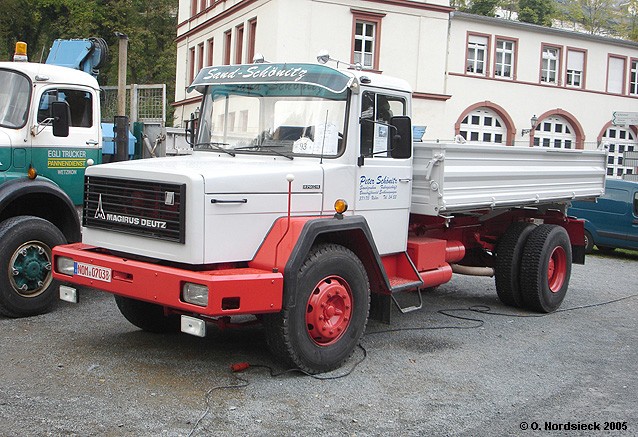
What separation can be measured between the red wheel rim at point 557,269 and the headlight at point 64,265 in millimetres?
5974

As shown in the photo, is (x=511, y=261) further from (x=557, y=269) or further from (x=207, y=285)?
(x=207, y=285)

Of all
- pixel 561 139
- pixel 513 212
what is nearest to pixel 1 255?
pixel 513 212

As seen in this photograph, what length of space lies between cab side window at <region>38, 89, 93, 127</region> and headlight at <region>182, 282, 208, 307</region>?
3.66 m

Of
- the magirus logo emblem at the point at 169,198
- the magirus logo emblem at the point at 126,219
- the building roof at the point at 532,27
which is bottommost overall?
the magirus logo emblem at the point at 126,219

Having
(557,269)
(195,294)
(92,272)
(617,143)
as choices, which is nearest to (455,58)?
(617,143)

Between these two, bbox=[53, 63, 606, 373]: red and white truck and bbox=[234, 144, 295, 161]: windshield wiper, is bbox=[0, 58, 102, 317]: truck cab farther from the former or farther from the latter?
bbox=[234, 144, 295, 161]: windshield wiper

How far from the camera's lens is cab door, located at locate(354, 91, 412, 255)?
6.75 m

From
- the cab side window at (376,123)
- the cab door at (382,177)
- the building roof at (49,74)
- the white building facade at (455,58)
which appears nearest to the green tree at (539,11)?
the white building facade at (455,58)

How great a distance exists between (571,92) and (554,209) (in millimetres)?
27279

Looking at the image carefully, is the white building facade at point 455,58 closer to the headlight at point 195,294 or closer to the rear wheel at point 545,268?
the rear wheel at point 545,268

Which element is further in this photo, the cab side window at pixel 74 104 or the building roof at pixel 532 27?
the building roof at pixel 532 27

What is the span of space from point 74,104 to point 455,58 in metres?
24.9

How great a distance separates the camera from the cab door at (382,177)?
6746 millimetres

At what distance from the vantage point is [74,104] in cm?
859
